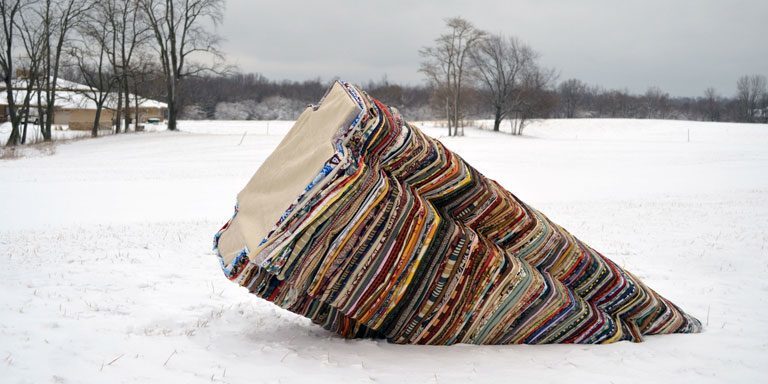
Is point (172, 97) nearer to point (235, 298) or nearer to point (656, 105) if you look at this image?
point (235, 298)

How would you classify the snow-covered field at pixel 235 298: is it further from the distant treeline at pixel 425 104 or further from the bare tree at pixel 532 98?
the distant treeline at pixel 425 104

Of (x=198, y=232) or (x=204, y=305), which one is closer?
(x=204, y=305)

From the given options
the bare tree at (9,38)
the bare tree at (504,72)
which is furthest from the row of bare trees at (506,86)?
the bare tree at (9,38)

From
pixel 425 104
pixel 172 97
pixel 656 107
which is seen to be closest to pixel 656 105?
pixel 656 107

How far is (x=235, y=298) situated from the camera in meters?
5.80

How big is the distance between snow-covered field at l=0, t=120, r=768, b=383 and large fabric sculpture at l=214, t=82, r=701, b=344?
219mm

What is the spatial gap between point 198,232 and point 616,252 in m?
7.50

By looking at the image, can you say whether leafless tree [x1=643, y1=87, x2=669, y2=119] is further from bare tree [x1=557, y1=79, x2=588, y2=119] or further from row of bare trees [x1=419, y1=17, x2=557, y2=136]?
row of bare trees [x1=419, y1=17, x2=557, y2=136]

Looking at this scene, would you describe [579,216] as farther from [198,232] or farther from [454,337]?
[454,337]

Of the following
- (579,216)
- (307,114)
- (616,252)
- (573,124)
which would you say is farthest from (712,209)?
(573,124)

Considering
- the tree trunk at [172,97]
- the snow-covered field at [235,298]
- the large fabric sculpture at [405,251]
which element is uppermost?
the tree trunk at [172,97]

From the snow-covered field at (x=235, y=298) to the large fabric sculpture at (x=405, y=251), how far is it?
22cm

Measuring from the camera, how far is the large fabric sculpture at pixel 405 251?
3.60 metres

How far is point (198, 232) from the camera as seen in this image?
1022 centimetres
